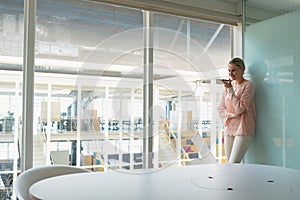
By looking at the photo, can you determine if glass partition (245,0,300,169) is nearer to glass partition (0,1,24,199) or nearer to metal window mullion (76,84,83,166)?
metal window mullion (76,84,83,166)

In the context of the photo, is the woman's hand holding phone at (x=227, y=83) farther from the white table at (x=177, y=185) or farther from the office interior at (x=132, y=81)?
the white table at (x=177, y=185)

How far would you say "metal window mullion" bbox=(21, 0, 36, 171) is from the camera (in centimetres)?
262

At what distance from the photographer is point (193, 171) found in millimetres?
1816

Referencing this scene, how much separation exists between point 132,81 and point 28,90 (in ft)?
2.70

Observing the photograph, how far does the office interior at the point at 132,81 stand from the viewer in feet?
8.29

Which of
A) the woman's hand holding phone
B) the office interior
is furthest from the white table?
the woman's hand holding phone

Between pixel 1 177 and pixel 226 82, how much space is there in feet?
7.29

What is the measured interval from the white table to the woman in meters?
1.45

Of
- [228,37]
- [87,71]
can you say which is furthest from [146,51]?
[228,37]

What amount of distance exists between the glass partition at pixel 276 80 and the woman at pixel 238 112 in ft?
0.51

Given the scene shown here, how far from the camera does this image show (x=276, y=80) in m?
3.30

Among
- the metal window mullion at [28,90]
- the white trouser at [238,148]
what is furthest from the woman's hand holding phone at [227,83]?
the metal window mullion at [28,90]

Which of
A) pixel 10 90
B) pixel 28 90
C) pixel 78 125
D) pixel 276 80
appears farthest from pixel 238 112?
pixel 10 90

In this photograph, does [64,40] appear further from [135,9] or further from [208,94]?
[208,94]
